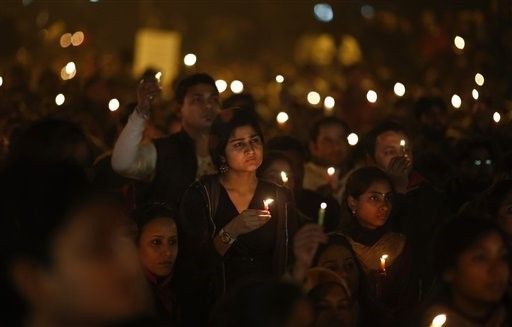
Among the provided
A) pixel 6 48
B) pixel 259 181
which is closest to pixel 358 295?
pixel 259 181

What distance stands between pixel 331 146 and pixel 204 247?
8.79 feet

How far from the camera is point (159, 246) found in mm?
5074

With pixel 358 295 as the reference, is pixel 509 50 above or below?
above

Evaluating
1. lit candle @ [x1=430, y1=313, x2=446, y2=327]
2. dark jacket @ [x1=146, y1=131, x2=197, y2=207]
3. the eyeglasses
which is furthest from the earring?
lit candle @ [x1=430, y1=313, x2=446, y2=327]

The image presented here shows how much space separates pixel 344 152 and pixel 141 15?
19.1m

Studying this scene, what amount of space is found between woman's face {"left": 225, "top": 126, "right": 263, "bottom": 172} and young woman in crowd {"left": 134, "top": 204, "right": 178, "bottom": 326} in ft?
1.35

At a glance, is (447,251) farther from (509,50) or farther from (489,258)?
(509,50)

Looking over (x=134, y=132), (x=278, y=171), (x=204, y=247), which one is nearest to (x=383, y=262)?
(x=204, y=247)

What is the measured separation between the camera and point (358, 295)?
5.07m

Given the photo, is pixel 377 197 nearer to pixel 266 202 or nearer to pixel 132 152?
pixel 266 202

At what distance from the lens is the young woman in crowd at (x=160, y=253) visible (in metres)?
5.01

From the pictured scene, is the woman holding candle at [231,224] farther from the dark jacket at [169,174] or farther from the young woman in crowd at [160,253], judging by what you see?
the dark jacket at [169,174]

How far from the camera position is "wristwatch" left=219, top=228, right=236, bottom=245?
4.98 metres

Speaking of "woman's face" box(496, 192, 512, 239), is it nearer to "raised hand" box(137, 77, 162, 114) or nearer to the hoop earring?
the hoop earring
